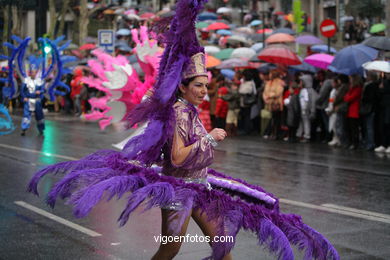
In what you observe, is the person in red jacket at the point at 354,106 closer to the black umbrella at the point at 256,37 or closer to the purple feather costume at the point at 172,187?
the black umbrella at the point at 256,37

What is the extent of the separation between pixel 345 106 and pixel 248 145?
2455mm

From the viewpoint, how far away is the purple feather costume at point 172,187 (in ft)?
14.4

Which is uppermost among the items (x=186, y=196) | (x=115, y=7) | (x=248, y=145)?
(x=115, y=7)

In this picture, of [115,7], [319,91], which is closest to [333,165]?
[319,91]

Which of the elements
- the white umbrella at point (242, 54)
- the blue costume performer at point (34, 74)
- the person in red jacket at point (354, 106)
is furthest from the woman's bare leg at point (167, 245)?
the white umbrella at point (242, 54)

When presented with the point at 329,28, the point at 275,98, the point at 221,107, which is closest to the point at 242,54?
the point at 221,107

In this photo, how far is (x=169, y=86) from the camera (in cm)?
456

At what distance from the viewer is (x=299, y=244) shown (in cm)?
455

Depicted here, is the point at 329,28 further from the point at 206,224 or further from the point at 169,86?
the point at 206,224

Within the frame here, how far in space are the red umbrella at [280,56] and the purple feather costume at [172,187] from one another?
13.3 metres

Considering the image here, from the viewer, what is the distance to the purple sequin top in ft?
15.0

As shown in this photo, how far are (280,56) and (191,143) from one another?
532 inches

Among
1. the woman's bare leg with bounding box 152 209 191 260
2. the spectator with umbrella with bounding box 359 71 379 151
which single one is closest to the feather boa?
the woman's bare leg with bounding box 152 209 191 260

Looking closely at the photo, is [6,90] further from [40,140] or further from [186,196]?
[186,196]
